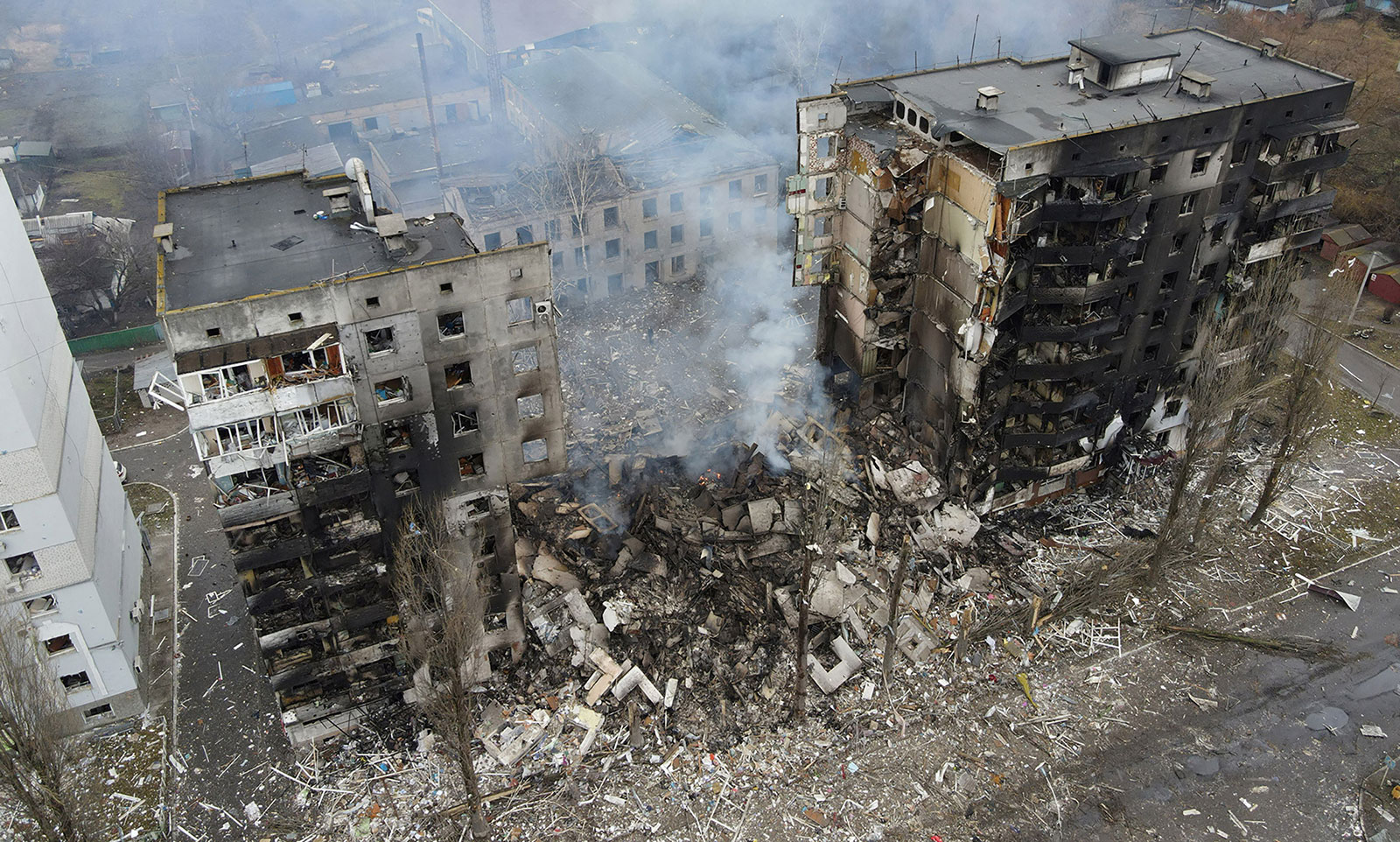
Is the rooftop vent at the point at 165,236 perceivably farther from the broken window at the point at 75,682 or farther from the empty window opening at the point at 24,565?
the broken window at the point at 75,682

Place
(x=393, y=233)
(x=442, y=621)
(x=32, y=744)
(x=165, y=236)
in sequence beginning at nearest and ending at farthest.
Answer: (x=32, y=744), (x=165, y=236), (x=393, y=233), (x=442, y=621)

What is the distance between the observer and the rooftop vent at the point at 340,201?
3195 centimetres

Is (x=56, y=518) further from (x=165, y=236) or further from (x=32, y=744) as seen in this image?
(x=165, y=236)

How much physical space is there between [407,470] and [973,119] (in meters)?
23.9

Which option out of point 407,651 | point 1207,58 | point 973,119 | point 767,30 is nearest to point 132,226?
point 767,30

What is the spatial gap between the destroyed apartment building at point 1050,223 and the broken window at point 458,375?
1644cm

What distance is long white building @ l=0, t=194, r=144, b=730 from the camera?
29.9 metres

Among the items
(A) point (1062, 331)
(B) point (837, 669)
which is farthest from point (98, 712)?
(A) point (1062, 331)

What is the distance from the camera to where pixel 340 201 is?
105 ft

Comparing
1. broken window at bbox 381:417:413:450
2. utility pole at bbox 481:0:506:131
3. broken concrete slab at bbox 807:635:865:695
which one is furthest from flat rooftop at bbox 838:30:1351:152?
utility pole at bbox 481:0:506:131

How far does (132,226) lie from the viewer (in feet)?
240

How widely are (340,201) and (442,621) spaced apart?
13.8m

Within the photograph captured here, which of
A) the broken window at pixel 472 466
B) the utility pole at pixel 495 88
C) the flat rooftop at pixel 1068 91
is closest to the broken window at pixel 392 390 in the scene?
the broken window at pixel 472 466

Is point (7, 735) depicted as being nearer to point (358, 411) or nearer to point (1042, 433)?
point (358, 411)
